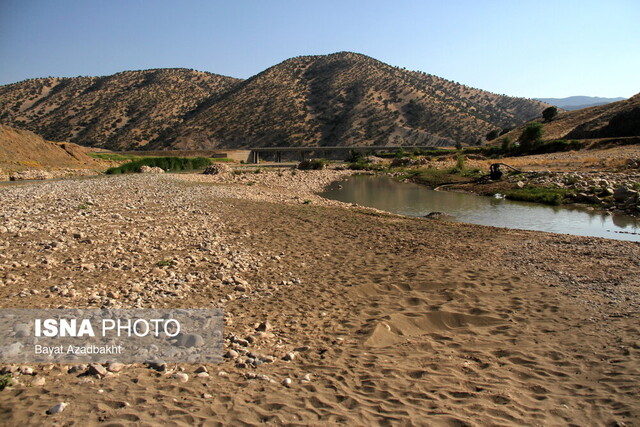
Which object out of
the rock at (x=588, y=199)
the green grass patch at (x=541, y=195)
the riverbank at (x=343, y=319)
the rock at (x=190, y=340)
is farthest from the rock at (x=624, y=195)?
the rock at (x=190, y=340)

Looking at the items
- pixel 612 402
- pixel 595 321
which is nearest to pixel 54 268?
pixel 612 402

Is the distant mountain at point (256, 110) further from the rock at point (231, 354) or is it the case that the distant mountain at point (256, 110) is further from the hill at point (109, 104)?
the rock at point (231, 354)

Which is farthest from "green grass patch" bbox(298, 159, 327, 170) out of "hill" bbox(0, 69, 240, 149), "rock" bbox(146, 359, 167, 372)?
"rock" bbox(146, 359, 167, 372)

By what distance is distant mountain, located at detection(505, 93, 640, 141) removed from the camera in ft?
168

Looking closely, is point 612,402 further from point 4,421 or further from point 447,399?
point 4,421

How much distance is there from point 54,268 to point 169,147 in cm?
9351

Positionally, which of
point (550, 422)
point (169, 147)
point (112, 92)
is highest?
point (112, 92)

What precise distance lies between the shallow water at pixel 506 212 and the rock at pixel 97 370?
16.4m

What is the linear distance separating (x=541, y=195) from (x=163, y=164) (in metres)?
40.9

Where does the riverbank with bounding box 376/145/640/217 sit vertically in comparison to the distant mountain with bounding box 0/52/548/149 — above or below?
below

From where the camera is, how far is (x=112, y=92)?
117m

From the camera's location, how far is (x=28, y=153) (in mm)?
44188

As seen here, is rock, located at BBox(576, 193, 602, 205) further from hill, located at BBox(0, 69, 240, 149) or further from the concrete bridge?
hill, located at BBox(0, 69, 240, 149)

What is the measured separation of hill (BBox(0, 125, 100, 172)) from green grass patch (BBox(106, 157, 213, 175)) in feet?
25.1
